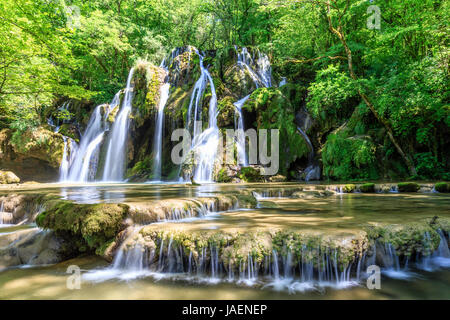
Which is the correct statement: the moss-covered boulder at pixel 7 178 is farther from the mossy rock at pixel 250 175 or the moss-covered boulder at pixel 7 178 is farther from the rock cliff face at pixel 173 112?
the mossy rock at pixel 250 175

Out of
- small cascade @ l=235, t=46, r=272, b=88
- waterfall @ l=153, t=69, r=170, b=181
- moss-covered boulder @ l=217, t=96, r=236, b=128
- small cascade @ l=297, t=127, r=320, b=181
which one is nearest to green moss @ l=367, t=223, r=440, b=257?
small cascade @ l=297, t=127, r=320, b=181

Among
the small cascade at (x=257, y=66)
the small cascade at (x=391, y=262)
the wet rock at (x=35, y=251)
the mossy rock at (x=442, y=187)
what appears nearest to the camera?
the small cascade at (x=391, y=262)

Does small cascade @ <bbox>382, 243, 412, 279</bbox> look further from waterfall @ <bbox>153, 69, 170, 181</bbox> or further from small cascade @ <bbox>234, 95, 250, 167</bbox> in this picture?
waterfall @ <bbox>153, 69, 170, 181</bbox>

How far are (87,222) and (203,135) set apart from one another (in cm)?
1021

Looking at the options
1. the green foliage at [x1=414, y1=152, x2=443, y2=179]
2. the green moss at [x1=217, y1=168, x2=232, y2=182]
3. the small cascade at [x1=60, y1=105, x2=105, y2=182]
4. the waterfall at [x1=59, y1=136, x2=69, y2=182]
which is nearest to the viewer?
the green foliage at [x1=414, y1=152, x2=443, y2=179]

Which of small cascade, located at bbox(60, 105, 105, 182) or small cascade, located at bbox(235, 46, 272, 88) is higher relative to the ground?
small cascade, located at bbox(235, 46, 272, 88)

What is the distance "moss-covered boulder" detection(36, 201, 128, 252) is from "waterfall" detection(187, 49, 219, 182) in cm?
823

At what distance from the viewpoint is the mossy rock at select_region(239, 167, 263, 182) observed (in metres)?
11.5

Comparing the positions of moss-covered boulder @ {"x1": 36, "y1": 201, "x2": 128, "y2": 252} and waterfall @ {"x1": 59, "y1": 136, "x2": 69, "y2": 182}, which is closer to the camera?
moss-covered boulder @ {"x1": 36, "y1": 201, "x2": 128, "y2": 252}

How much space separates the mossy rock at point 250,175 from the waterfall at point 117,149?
8732mm

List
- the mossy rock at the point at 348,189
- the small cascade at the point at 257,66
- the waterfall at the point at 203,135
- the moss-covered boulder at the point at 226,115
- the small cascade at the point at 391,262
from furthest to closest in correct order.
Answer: the small cascade at the point at 257,66 < the moss-covered boulder at the point at 226,115 < the waterfall at the point at 203,135 < the mossy rock at the point at 348,189 < the small cascade at the point at 391,262

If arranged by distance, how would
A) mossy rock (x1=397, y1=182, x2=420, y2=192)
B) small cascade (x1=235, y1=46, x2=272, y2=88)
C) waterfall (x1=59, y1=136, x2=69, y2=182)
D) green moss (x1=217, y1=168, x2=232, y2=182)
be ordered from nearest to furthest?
mossy rock (x1=397, y1=182, x2=420, y2=192)
green moss (x1=217, y1=168, x2=232, y2=182)
waterfall (x1=59, y1=136, x2=69, y2=182)
small cascade (x1=235, y1=46, x2=272, y2=88)

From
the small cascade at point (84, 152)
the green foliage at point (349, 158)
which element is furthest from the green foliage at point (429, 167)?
the small cascade at point (84, 152)

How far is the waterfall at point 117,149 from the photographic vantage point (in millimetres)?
15492
